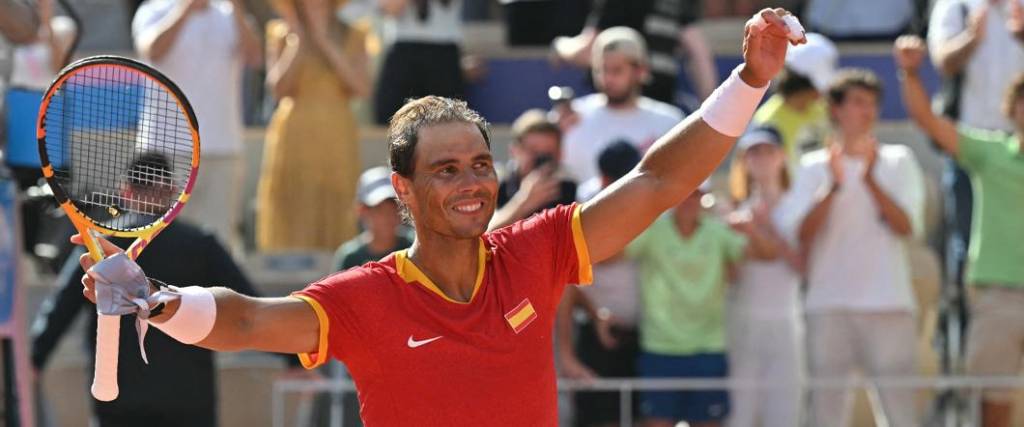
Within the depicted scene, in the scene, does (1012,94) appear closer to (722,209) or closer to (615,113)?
(722,209)

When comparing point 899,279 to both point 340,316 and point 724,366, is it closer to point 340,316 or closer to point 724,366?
point 724,366

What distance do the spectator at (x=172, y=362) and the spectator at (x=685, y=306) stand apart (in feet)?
6.51

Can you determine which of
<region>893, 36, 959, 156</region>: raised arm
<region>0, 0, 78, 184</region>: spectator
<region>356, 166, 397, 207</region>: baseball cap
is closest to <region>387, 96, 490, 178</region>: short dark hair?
<region>0, 0, 78, 184</region>: spectator

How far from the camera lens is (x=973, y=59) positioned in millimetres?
9789

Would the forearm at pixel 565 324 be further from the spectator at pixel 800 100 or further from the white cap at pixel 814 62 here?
the white cap at pixel 814 62

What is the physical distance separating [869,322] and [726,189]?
2.36 metres

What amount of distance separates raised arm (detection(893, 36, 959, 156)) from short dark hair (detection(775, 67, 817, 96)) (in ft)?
4.25

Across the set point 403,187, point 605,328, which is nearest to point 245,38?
point 605,328

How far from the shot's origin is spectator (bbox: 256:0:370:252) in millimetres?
10156

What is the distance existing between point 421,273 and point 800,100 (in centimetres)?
580

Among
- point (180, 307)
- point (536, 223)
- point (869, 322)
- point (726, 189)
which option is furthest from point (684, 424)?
point (180, 307)

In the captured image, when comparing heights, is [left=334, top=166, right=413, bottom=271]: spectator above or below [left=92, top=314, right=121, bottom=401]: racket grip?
below

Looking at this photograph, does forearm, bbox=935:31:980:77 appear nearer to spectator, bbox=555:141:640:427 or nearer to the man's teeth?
spectator, bbox=555:141:640:427

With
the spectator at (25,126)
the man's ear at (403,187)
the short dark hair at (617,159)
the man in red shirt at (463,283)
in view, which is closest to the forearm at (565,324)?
the short dark hair at (617,159)
